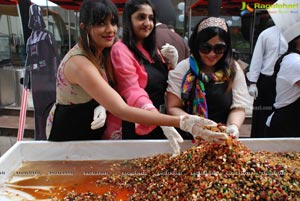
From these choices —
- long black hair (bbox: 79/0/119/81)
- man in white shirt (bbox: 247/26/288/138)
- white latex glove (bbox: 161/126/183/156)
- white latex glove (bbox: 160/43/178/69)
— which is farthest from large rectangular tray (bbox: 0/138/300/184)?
man in white shirt (bbox: 247/26/288/138)

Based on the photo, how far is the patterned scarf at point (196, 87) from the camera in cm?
148

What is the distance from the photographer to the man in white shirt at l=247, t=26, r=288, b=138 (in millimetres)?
2765

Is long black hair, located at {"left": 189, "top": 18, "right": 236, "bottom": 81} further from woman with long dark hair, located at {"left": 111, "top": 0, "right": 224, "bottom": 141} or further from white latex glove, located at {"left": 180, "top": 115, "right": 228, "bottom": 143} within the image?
white latex glove, located at {"left": 180, "top": 115, "right": 228, "bottom": 143}

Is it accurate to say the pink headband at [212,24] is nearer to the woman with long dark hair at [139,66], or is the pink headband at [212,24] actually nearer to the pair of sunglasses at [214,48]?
the pair of sunglasses at [214,48]

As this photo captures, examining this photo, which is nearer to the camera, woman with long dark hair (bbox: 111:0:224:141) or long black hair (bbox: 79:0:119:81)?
long black hair (bbox: 79:0:119:81)

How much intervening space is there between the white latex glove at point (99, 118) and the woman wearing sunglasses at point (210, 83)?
1.26 ft

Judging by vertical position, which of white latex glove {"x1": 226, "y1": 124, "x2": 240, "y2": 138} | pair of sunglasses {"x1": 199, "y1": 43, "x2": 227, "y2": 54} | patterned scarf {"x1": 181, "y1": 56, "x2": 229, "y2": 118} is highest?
pair of sunglasses {"x1": 199, "y1": 43, "x2": 227, "y2": 54}

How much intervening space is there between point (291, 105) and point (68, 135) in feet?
5.00

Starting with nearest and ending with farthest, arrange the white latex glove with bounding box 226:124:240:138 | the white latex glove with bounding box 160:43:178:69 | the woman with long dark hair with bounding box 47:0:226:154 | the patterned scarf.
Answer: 1. the woman with long dark hair with bounding box 47:0:226:154
2. the white latex glove with bounding box 226:124:240:138
3. the patterned scarf
4. the white latex glove with bounding box 160:43:178:69

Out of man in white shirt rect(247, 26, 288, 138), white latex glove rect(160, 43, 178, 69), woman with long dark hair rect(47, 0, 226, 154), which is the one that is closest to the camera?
woman with long dark hair rect(47, 0, 226, 154)

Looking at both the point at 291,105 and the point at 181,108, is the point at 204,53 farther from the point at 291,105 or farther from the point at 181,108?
the point at 291,105

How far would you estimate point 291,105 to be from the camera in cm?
199

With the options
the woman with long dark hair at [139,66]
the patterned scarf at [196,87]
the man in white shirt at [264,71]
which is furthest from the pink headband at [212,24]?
the man in white shirt at [264,71]

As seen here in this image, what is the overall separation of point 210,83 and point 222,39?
0.76ft
